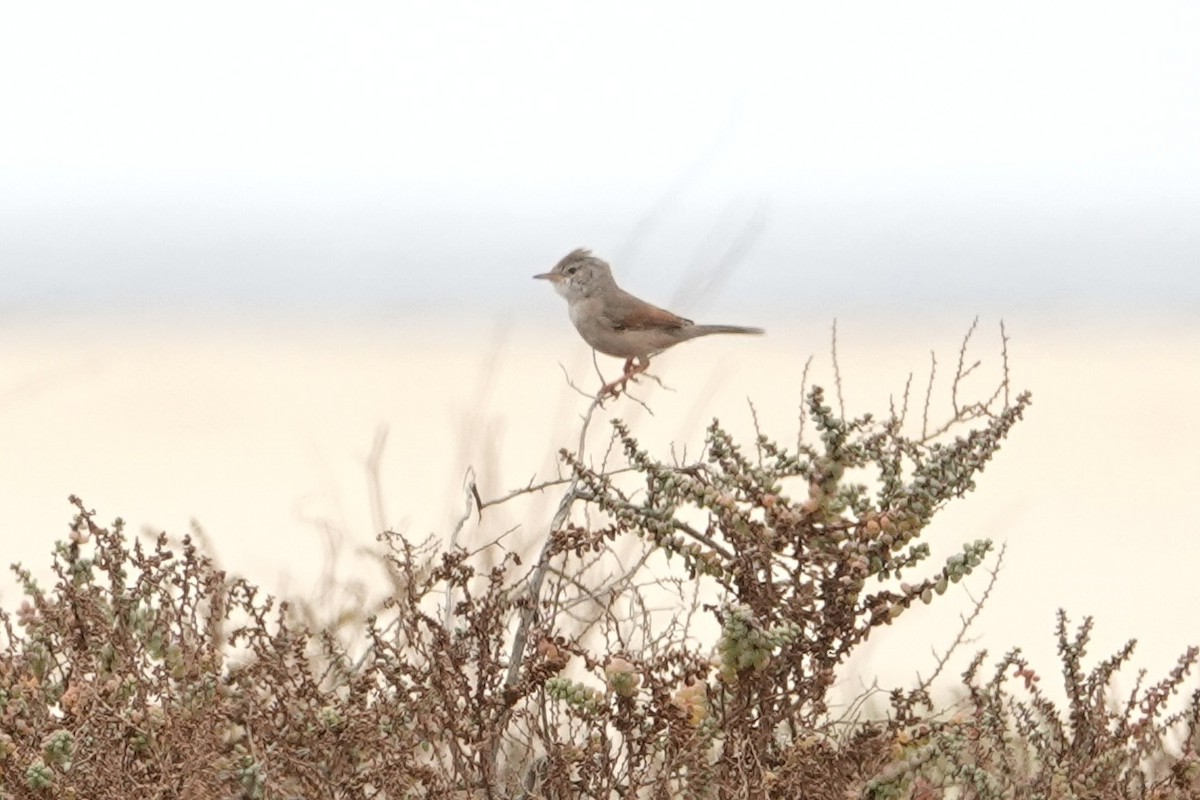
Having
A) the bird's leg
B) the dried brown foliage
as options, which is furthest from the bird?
the dried brown foliage

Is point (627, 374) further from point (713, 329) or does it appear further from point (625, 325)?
point (713, 329)

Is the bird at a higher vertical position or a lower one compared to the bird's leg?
higher

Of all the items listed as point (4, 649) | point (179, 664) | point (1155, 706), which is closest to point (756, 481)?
point (1155, 706)

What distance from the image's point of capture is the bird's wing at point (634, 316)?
6.40 metres

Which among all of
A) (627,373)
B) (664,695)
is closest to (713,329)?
(627,373)

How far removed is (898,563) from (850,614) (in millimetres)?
115

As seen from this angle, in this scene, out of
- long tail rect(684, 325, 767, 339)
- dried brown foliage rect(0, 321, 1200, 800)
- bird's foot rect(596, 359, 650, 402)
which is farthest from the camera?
long tail rect(684, 325, 767, 339)

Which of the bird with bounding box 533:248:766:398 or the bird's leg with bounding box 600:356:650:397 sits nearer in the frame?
the bird's leg with bounding box 600:356:650:397

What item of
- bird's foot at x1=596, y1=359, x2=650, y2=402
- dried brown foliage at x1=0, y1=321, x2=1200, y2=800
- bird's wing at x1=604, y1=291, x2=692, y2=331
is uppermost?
bird's wing at x1=604, y1=291, x2=692, y2=331

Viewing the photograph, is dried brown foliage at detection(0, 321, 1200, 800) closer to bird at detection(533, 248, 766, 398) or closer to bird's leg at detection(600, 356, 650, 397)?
bird's leg at detection(600, 356, 650, 397)

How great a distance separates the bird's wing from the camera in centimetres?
640

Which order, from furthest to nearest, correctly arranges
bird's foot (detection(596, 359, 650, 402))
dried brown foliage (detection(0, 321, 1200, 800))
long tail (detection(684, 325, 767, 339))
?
long tail (detection(684, 325, 767, 339)) → bird's foot (detection(596, 359, 650, 402)) → dried brown foliage (detection(0, 321, 1200, 800))

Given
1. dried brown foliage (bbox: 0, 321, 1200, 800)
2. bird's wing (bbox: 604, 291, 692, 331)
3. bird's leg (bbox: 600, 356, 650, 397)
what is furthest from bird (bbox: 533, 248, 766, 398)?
dried brown foliage (bbox: 0, 321, 1200, 800)

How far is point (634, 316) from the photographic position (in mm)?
6406
